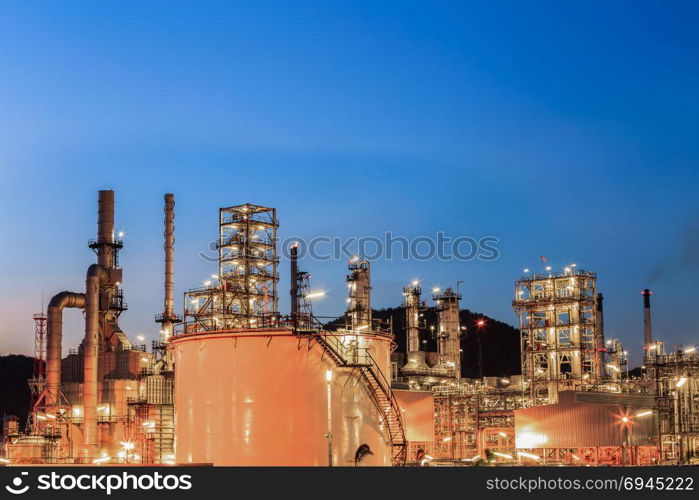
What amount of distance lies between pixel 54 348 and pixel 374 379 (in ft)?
116

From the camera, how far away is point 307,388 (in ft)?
128

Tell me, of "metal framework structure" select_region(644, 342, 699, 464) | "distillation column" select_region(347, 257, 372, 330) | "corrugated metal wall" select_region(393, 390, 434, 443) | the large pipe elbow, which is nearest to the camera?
"metal framework structure" select_region(644, 342, 699, 464)

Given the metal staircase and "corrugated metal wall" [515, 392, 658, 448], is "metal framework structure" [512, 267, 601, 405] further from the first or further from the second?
the metal staircase

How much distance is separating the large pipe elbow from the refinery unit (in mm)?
100

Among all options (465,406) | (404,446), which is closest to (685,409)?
(465,406)

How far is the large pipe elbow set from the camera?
6894 centimetres

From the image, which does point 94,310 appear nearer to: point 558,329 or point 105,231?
point 105,231

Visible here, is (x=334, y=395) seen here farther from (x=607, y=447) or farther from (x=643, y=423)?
(x=643, y=423)

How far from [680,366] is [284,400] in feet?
120

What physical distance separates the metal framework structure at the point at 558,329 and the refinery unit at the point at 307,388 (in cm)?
14

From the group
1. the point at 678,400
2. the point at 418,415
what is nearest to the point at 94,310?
the point at 418,415

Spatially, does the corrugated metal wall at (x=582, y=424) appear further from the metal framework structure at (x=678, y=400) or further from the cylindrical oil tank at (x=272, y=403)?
the cylindrical oil tank at (x=272, y=403)
